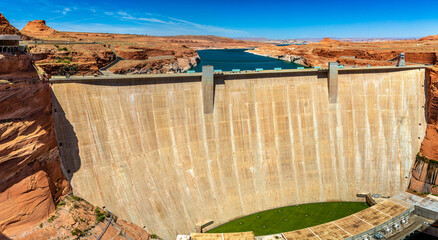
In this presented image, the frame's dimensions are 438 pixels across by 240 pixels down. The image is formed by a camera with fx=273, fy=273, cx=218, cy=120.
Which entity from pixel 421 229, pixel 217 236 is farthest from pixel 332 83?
pixel 217 236

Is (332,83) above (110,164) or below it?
above

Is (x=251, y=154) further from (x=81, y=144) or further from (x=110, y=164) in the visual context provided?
(x=81, y=144)

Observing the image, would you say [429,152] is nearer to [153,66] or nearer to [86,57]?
[86,57]

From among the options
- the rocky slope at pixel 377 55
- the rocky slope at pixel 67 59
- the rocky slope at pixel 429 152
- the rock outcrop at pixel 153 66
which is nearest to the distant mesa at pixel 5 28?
the rocky slope at pixel 67 59

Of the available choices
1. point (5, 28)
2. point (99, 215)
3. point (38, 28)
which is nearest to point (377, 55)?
point (99, 215)

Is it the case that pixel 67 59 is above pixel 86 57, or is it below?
below

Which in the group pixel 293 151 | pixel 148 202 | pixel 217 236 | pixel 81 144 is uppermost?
pixel 81 144

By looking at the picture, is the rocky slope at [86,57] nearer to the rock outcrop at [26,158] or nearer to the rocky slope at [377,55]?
the rock outcrop at [26,158]
